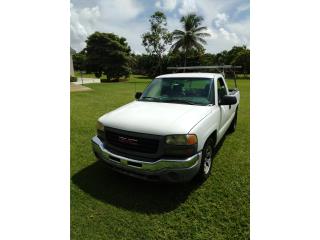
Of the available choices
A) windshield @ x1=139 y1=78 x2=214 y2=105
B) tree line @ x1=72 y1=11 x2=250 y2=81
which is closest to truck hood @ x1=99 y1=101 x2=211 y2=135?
windshield @ x1=139 y1=78 x2=214 y2=105

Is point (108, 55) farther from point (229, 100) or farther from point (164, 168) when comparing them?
point (164, 168)

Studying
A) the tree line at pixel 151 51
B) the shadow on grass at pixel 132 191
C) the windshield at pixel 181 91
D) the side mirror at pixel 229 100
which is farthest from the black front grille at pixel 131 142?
the tree line at pixel 151 51

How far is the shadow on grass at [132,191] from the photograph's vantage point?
106 inches

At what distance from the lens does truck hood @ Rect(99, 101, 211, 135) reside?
2.60m

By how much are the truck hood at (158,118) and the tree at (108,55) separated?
28780 mm

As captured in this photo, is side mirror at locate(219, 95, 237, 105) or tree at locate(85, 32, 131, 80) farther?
tree at locate(85, 32, 131, 80)

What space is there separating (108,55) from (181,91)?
2931 centimetres

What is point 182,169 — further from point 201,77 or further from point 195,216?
point 201,77

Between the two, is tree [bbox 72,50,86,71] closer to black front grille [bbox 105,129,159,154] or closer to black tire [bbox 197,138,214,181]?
black front grille [bbox 105,129,159,154]

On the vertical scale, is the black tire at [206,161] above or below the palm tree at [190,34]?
below

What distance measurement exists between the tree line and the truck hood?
26699mm

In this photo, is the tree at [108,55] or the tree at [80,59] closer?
the tree at [108,55]

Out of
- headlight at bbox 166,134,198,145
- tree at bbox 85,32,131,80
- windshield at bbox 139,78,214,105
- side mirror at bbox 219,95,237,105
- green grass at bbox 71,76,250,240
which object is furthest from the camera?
tree at bbox 85,32,131,80

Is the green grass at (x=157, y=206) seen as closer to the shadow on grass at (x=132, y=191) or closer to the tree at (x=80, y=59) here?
the shadow on grass at (x=132, y=191)
